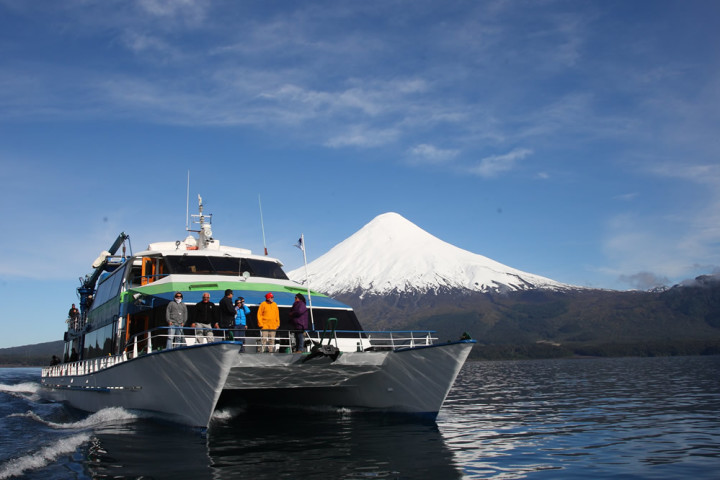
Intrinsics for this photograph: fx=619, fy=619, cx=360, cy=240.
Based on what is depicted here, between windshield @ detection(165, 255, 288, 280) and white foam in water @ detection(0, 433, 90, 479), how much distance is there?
583cm

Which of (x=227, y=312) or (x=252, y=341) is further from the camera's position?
(x=252, y=341)

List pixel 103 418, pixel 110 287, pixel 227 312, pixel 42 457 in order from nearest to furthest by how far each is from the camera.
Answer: pixel 42 457, pixel 227 312, pixel 103 418, pixel 110 287

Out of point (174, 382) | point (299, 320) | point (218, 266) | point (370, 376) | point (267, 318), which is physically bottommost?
point (370, 376)

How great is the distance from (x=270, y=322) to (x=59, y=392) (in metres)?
14.2

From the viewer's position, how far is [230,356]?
39.9 feet

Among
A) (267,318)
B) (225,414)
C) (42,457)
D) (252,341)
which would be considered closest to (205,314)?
(267,318)

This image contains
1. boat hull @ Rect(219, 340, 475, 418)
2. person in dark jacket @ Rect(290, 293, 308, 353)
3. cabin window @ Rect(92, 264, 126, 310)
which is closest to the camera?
boat hull @ Rect(219, 340, 475, 418)

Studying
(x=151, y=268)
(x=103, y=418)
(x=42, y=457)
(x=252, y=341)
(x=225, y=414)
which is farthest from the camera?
(x=151, y=268)

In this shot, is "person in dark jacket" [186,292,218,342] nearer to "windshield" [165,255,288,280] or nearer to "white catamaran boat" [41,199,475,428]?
"white catamaran boat" [41,199,475,428]

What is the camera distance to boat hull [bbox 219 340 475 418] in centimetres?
1422

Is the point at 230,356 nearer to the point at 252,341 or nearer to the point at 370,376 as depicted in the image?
the point at 252,341

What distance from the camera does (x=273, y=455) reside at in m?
12.0

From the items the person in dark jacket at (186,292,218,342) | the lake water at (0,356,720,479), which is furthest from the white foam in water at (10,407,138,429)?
the person in dark jacket at (186,292,218,342)

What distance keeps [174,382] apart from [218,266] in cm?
595
